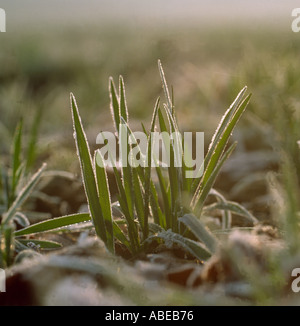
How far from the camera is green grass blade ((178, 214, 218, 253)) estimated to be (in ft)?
2.83

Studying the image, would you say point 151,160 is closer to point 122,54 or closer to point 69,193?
point 69,193

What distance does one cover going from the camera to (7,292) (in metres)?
0.83

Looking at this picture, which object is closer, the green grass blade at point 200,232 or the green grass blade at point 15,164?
the green grass blade at point 200,232

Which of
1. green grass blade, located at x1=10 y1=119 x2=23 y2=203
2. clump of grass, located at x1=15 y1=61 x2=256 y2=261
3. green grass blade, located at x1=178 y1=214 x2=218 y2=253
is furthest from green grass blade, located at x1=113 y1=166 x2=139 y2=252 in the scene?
green grass blade, located at x1=10 y1=119 x2=23 y2=203

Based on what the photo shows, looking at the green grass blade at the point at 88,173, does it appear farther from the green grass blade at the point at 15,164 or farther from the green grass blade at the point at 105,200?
the green grass blade at the point at 15,164

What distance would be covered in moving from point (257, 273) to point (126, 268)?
224 millimetres

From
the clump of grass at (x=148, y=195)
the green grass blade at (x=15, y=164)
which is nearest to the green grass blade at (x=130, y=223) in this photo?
the clump of grass at (x=148, y=195)

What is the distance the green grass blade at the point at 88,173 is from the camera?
36.6 inches

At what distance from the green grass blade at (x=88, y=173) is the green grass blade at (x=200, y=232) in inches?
6.1

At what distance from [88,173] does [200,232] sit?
235 millimetres

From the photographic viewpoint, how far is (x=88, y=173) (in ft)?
3.08

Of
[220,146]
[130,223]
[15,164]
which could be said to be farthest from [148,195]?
[15,164]

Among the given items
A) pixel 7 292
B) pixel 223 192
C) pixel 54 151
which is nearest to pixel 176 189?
pixel 7 292

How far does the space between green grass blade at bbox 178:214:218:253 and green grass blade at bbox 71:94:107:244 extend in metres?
0.15
